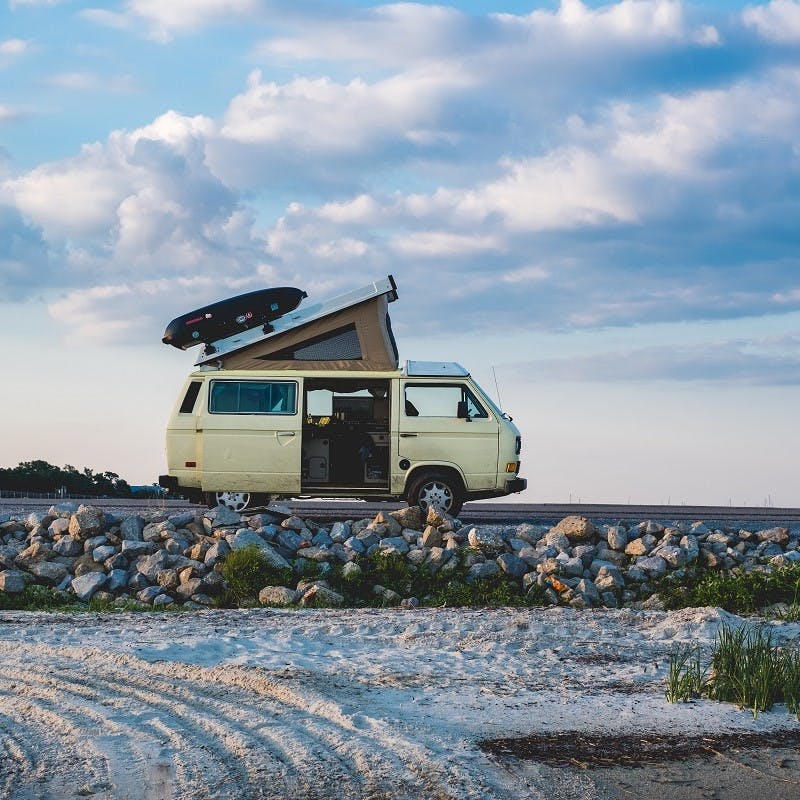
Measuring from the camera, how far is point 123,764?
621cm

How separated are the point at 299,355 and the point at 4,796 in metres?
11.9

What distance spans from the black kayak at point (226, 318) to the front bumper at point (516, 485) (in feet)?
14.9

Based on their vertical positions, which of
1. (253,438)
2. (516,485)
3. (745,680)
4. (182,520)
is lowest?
(745,680)

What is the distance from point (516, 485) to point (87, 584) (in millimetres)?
7114

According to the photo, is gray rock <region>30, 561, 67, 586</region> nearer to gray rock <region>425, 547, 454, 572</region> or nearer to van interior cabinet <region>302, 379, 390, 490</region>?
gray rock <region>425, 547, 454, 572</region>

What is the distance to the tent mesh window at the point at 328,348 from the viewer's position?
56.9 ft

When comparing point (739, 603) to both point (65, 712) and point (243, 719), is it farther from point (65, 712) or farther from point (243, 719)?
point (65, 712)

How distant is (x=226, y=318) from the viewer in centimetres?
1758

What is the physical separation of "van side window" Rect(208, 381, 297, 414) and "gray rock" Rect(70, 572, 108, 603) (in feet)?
15.9

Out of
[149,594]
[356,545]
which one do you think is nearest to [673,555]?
[356,545]

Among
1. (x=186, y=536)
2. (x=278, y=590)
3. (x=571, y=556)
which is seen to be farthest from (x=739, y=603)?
(x=186, y=536)

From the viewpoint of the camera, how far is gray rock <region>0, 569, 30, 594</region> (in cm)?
1262

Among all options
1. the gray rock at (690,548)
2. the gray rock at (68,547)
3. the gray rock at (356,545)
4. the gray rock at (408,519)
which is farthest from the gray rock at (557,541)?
the gray rock at (68,547)

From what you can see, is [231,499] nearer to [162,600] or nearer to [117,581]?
[117,581]
